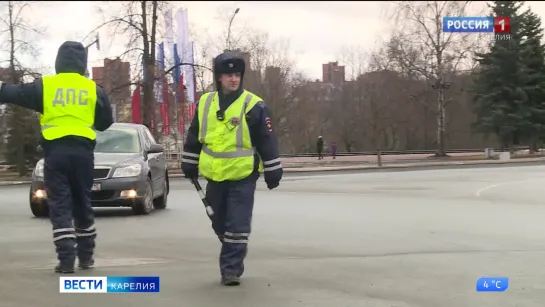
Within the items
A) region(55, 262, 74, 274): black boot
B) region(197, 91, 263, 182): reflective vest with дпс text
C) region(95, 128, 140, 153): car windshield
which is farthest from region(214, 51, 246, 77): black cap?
region(95, 128, 140, 153): car windshield

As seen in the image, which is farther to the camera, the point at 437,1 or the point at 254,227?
the point at 437,1

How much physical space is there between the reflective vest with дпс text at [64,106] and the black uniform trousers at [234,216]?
1253mm

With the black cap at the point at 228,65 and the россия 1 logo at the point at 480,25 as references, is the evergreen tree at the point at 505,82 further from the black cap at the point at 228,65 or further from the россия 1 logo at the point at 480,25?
the black cap at the point at 228,65

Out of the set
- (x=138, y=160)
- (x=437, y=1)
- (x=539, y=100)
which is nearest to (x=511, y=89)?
(x=539, y=100)

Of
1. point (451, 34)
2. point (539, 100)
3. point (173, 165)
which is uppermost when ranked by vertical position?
point (451, 34)

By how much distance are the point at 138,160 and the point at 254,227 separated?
301 centimetres

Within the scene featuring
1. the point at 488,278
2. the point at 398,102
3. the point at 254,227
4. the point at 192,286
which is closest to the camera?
the point at 192,286

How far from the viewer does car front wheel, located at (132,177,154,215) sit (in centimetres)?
1261

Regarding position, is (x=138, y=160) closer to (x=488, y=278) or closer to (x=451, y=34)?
(x=488, y=278)

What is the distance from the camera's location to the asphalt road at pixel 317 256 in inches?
229

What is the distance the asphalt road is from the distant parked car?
344mm

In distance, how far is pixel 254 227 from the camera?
1082cm

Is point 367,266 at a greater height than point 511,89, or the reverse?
point 511,89

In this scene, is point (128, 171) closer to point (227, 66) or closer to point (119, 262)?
point (119, 262)
